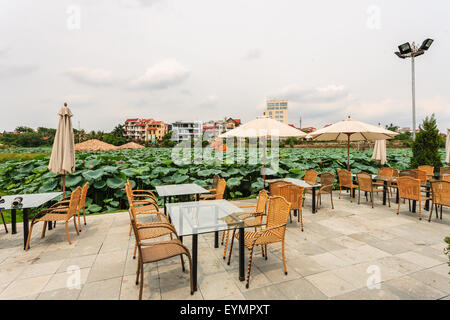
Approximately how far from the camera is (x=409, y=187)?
15.5 ft

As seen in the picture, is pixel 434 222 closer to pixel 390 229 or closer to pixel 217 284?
pixel 390 229

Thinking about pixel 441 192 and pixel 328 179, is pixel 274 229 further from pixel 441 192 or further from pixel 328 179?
pixel 441 192

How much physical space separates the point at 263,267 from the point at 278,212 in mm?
715

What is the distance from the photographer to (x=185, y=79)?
30.2 ft

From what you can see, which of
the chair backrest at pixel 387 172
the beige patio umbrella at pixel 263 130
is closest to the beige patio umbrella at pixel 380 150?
the chair backrest at pixel 387 172

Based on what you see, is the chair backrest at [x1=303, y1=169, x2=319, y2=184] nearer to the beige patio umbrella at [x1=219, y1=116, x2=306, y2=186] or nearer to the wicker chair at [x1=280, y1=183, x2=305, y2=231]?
the beige patio umbrella at [x1=219, y1=116, x2=306, y2=186]

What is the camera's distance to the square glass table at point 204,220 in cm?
224

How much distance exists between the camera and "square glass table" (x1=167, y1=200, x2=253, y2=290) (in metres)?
2.24

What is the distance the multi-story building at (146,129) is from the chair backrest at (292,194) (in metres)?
66.4

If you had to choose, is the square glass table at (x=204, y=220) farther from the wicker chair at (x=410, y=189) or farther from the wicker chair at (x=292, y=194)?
the wicker chair at (x=410, y=189)

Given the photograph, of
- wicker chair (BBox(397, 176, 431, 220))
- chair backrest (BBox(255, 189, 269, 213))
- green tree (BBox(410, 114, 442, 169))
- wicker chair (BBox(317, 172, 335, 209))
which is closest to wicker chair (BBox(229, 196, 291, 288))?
chair backrest (BBox(255, 189, 269, 213))
